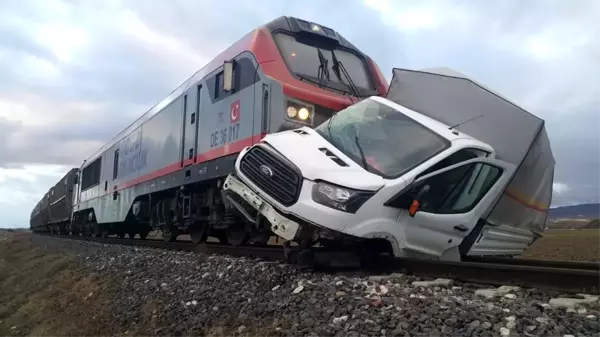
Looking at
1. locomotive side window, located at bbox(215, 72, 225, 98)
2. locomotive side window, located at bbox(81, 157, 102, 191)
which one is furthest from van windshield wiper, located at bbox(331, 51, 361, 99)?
locomotive side window, located at bbox(81, 157, 102, 191)

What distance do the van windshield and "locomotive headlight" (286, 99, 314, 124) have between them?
0.88m

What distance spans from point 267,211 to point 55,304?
13.8 ft

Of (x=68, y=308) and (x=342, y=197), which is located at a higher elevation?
(x=342, y=197)

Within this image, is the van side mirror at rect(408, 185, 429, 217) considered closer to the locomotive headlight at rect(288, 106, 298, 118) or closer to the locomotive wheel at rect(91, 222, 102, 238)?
the locomotive headlight at rect(288, 106, 298, 118)

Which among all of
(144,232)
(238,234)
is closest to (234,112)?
(238,234)

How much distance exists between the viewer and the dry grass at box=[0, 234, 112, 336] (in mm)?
5816

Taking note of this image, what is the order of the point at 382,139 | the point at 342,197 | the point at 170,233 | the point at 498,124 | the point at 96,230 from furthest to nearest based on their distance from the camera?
the point at 96,230, the point at 170,233, the point at 498,124, the point at 382,139, the point at 342,197

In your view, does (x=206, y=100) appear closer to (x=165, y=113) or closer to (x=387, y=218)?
(x=165, y=113)

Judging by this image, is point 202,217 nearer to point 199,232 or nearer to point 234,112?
point 199,232

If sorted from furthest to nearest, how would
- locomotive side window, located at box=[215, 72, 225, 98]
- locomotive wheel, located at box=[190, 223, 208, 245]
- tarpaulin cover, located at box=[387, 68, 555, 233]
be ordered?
locomotive wheel, located at box=[190, 223, 208, 245] < locomotive side window, located at box=[215, 72, 225, 98] < tarpaulin cover, located at box=[387, 68, 555, 233]

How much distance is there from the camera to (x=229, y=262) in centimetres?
623

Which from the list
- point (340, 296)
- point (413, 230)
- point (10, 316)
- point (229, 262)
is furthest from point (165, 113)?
point (340, 296)

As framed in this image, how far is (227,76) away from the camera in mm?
7688

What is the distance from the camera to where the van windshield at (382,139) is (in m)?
5.07
